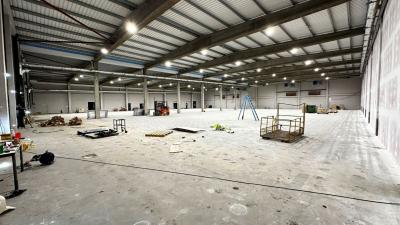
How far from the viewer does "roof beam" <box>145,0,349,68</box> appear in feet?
23.7

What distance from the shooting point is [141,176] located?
12.0 feet

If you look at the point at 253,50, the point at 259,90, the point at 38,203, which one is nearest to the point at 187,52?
the point at 253,50

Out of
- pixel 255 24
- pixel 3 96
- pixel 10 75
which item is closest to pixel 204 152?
pixel 255 24

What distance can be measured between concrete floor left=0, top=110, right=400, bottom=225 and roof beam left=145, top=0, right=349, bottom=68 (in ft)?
19.2

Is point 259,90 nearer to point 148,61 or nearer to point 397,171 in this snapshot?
point 148,61

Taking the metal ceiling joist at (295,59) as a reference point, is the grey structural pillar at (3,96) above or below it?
below

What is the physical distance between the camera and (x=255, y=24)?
9.04 meters

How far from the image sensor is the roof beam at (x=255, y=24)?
7.23m

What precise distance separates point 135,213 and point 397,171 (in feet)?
17.8

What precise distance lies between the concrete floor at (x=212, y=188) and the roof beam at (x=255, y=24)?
585 cm

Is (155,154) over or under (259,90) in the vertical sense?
under

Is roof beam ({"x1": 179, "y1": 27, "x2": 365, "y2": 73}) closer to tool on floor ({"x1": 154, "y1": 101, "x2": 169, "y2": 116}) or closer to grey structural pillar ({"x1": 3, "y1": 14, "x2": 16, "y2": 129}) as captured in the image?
tool on floor ({"x1": 154, "y1": 101, "x2": 169, "y2": 116})

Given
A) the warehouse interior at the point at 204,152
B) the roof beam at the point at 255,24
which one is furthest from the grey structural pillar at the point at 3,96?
the roof beam at the point at 255,24

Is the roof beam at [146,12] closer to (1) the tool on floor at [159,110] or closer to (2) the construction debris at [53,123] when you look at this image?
(2) the construction debris at [53,123]
